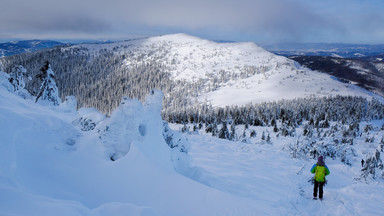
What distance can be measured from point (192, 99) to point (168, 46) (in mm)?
108159

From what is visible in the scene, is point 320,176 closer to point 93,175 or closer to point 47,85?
point 93,175

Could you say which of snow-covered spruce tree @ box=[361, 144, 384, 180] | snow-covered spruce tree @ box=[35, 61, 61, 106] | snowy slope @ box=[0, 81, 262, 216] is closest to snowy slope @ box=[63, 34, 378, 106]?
snow-covered spruce tree @ box=[35, 61, 61, 106]

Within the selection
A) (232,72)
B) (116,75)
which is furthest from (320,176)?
(116,75)

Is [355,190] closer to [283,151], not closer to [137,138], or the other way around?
[283,151]

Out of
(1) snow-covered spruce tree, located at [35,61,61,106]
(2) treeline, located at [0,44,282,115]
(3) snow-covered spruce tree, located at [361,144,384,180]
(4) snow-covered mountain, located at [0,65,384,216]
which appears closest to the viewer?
(4) snow-covered mountain, located at [0,65,384,216]

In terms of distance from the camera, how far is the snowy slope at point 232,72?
2481 inches

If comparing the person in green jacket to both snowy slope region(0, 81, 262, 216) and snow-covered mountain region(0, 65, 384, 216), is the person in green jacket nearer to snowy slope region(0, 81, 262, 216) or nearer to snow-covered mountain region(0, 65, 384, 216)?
snow-covered mountain region(0, 65, 384, 216)

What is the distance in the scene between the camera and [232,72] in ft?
344

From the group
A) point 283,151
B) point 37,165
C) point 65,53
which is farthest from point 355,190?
point 65,53

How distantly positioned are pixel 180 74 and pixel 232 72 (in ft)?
110

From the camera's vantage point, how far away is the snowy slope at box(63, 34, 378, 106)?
207 ft

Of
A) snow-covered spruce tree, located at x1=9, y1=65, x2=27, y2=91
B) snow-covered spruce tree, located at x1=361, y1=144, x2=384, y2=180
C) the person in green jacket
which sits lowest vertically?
snow-covered spruce tree, located at x1=361, y1=144, x2=384, y2=180

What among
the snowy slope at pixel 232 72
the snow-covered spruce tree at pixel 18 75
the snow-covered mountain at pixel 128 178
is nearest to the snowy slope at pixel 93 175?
the snow-covered mountain at pixel 128 178

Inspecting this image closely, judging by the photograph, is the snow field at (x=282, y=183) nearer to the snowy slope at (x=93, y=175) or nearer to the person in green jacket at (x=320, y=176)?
the person in green jacket at (x=320, y=176)
